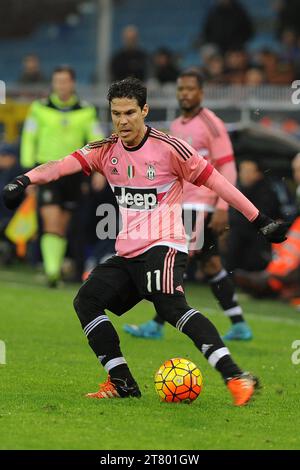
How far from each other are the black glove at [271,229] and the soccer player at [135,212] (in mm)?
14

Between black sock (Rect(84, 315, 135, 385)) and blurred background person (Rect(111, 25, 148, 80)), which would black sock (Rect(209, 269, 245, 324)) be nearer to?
black sock (Rect(84, 315, 135, 385))

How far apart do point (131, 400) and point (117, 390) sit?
0.12m

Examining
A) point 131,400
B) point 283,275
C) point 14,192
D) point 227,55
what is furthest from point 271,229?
point 227,55

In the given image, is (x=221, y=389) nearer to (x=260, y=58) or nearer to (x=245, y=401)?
(x=245, y=401)

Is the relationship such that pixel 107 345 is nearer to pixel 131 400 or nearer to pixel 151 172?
pixel 131 400

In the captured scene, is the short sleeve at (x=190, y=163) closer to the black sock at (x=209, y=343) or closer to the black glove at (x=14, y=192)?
the black sock at (x=209, y=343)

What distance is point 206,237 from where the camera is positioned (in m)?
11.1

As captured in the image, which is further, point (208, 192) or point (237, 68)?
point (237, 68)

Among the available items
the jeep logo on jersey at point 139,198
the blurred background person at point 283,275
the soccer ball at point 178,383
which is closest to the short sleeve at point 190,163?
the jeep logo on jersey at point 139,198

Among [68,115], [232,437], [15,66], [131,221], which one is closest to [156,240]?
[131,221]

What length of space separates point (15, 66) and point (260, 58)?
8.75m

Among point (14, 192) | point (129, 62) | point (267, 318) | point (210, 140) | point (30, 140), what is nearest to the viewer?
point (14, 192)

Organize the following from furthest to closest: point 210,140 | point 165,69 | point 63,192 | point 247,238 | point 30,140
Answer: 1. point 165,69
2. point 247,238
3. point 63,192
4. point 30,140
5. point 210,140

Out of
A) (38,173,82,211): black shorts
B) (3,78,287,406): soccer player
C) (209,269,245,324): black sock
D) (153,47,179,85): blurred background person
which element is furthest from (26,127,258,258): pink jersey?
(153,47,179,85): blurred background person
